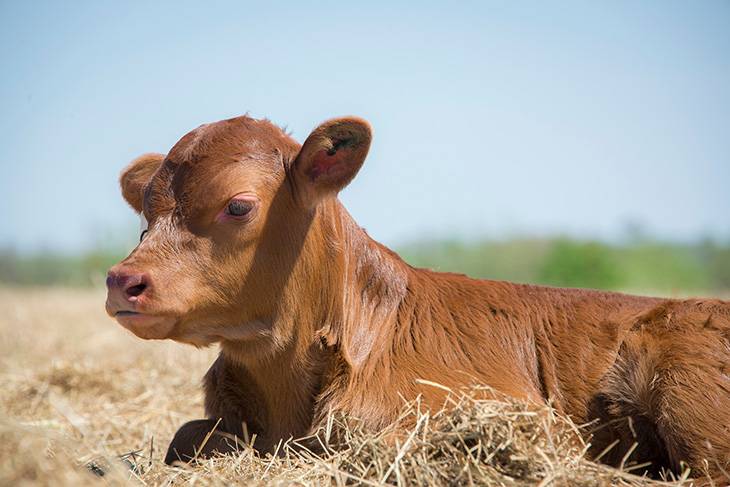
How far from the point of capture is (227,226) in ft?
15.1

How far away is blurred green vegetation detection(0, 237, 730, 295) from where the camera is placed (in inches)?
1256

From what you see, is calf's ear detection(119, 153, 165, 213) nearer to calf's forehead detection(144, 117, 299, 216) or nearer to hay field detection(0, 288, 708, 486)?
calf's forehead detection(144, 117, 299, 216)

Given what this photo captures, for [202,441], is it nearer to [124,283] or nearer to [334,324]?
[334,324]

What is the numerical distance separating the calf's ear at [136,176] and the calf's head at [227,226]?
100 cm

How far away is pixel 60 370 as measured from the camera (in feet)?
28.3

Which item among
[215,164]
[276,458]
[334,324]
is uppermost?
[215,164]

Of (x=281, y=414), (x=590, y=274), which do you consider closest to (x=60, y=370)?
(x=281, y=414)

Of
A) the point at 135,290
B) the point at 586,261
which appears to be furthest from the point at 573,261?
the point at 135,290

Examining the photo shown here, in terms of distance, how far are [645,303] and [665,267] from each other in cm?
3116

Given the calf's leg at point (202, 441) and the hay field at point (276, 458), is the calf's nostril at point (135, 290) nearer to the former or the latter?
the hay field at point (276, 458)

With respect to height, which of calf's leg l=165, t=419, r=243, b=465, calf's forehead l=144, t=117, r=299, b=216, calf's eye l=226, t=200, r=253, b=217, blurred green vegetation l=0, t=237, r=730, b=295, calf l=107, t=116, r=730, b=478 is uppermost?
calf's forehead l=144, t=117, r=299, b=216

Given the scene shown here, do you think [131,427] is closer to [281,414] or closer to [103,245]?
[281,414]

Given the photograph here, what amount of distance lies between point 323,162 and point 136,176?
1.69 metres

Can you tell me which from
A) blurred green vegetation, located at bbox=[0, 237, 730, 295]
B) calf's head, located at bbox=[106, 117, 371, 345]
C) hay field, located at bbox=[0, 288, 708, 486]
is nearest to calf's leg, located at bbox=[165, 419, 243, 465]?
hay field, located at bbox=[0, 288, 708, 486]
